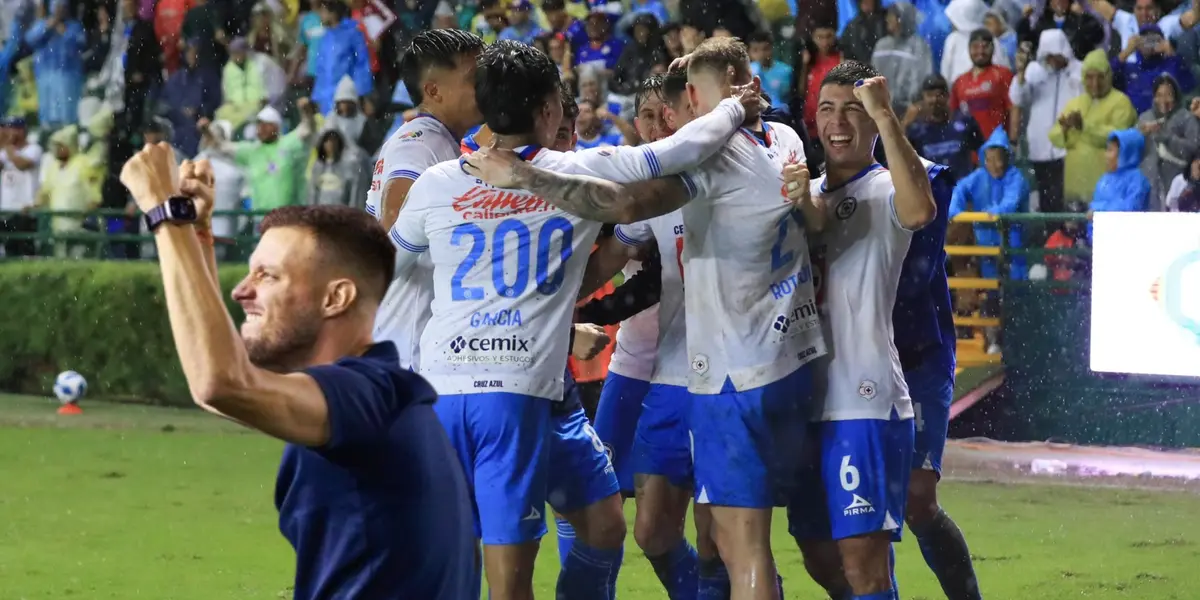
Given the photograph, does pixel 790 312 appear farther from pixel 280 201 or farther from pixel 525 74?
pixel 280 201

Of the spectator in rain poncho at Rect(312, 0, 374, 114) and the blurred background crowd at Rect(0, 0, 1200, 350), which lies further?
the spectator in rain poncho at Rect(312, 0, 374, 114)

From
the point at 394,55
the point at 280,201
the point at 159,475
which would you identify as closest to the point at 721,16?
the point at 394,55

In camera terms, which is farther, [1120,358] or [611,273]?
[1120,358]

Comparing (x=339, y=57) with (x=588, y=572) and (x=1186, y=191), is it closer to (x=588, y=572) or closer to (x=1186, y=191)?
(x=1186, y=191)

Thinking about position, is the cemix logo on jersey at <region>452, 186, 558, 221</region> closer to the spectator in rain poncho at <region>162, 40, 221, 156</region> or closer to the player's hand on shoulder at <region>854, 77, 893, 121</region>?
the player's hand on shoulder at <region>854, 77, 893, 121</region>

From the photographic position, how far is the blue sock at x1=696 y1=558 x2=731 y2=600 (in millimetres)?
5484

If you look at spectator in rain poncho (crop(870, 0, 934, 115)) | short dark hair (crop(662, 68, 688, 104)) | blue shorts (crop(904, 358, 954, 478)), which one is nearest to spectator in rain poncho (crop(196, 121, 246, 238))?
spectator in rain poncho (crop(870, 0, 934, 115))

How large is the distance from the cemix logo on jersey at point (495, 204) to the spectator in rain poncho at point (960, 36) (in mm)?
8335

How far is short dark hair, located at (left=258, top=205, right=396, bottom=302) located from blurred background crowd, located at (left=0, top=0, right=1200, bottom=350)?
7.40m

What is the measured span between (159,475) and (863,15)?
6348 millimetres

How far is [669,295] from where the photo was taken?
5.52 meters

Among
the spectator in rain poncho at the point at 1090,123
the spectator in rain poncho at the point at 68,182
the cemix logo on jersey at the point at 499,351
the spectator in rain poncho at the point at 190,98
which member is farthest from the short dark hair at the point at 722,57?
the spectator in rain poncho at the point at 68,182

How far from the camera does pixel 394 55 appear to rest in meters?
15.1

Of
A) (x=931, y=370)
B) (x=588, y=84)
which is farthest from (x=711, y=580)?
(x=588, y=84)
